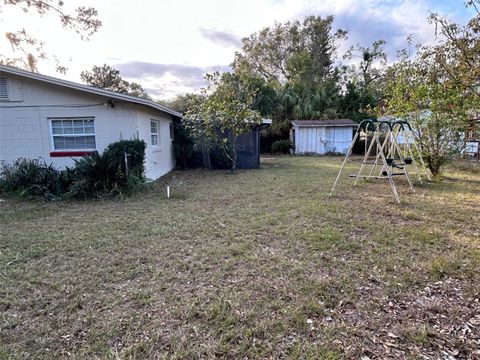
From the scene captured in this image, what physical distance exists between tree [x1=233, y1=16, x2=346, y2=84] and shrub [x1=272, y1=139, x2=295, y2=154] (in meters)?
12.5

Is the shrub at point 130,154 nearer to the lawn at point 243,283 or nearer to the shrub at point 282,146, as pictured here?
the lawn at point 243,283

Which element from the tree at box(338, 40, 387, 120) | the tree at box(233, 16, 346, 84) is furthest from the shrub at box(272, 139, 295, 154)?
the tree at box(233, 16, 346, 84)

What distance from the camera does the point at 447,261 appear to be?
141 inches

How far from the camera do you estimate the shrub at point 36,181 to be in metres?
7.48

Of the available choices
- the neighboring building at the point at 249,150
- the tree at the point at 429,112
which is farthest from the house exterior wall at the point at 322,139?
the tree at the point at 429,112

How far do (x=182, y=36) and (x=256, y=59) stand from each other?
21004 mm

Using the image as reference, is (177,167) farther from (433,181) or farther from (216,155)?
(433,181)

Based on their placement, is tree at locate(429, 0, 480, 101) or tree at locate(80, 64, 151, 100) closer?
tree at locate(429, 0, 480, 101)

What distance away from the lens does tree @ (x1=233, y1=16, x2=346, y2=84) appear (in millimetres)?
31250

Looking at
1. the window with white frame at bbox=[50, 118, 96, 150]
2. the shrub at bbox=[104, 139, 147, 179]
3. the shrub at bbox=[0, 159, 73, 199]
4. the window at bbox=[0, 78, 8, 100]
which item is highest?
the window at bbox=[0, 78, 8, 100]

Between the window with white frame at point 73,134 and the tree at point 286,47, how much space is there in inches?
973

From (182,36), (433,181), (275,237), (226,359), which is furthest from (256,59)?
(226,359)

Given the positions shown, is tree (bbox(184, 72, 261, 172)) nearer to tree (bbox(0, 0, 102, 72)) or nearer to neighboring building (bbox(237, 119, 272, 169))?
neighboring building (bbox(237, 119, 272, 169))

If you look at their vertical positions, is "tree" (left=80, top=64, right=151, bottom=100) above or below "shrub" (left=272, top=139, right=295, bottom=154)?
above
